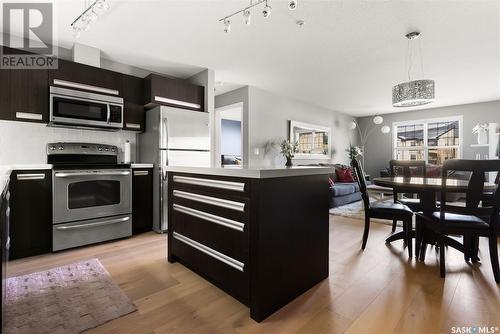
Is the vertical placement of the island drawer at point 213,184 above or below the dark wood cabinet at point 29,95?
below

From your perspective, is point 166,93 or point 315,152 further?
point 315,152

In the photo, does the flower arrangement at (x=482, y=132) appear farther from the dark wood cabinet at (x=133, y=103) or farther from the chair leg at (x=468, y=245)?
the dark wood cabinet at (x=133, y=103)

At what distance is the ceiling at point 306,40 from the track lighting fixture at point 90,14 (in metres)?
0.11

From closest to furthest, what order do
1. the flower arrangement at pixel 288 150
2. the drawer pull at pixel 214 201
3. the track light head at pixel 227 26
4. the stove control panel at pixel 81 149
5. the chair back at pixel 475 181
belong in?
1. the drawer pull at pixel 214 201
2. the chair back at pixel 475 181
3. the track light head at pixel 227 26
4. the stove control panel at pixel 81 149
5. the flower arrangement at pixel 288 150

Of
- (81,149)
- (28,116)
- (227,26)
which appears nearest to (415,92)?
(227,26)

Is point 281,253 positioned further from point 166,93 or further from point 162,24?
point 166,93

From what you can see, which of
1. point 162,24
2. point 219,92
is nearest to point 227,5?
point 162,24

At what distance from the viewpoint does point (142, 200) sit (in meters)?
3.32

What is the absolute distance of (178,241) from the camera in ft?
7.28

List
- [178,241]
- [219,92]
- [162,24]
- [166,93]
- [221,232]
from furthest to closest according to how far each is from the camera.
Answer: [219,92] < [166,93] < [162,24] < [178,241] < [221,232]

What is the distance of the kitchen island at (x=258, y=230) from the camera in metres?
1.48

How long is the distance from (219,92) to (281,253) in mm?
4589

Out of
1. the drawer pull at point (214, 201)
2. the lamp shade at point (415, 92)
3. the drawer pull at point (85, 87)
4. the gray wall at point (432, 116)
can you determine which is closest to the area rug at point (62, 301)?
the drawer pull at point (214, 201)

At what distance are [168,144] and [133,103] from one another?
81cm
